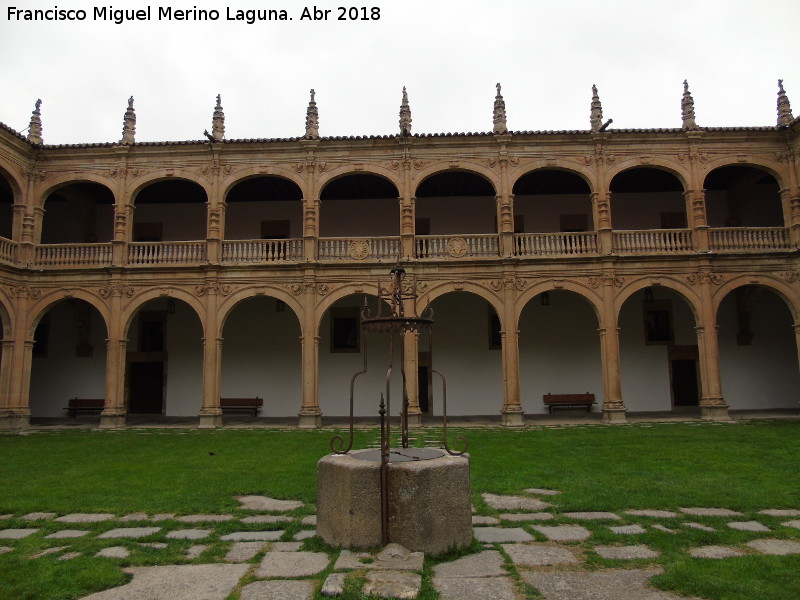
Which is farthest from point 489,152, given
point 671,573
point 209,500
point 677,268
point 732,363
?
point 671,573

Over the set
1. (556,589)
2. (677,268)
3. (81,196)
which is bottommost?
(556,589)

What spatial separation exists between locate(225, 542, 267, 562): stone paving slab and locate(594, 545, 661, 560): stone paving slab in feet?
10.3

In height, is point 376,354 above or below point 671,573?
above

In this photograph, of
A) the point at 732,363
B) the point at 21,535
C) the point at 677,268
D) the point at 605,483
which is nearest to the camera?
the point at 21,535

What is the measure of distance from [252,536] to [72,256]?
16.6 meters

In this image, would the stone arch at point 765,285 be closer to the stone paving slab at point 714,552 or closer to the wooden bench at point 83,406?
the stone paving slab at point 714,552

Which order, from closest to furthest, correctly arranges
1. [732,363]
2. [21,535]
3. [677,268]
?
[21,535] < [677,268] < [732,363]

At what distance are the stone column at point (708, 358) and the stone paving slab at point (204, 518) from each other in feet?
52.3

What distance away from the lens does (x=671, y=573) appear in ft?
15.2

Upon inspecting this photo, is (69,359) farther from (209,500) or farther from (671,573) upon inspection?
(671,573)

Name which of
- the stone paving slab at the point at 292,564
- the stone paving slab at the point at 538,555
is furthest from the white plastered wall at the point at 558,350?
the stone paving slab at the point at 292,564

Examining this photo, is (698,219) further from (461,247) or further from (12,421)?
(12,421)

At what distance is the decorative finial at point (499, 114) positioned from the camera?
1884 centimetres

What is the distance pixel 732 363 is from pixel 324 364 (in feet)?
48.2
